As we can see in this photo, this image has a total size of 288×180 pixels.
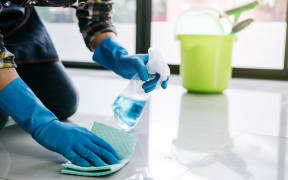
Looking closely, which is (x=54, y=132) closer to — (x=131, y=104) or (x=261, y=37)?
(x=131, y=104)

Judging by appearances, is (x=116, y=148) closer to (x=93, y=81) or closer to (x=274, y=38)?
(x=93, y=81)

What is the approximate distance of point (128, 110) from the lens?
116cm

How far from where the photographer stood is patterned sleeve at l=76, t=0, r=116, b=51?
1.19 metres

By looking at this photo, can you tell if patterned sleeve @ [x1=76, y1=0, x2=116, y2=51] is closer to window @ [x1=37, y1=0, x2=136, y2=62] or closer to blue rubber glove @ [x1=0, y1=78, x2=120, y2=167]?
blue rubber glove @ [x1=0, y1=78, x2=120, y2=167]

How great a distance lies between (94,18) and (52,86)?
302 mm

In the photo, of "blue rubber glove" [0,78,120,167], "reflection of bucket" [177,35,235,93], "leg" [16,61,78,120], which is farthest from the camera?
"reflection of bucket" [177,35,235,93]

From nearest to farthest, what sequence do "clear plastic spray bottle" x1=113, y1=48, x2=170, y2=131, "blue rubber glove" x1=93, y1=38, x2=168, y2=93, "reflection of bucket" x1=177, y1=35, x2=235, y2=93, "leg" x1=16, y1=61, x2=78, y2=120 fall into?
"blue rubber glove" x1=93, y1=38, x2=168, y2=93 < "clear plastic spray bottle" x1=113, y1=48, x2=170, y2=131 < "leg" x1=16, y1=61, x2=78, y2=120 < "reflection of bucket" x1=177, y1=35, x2=235, y2=93

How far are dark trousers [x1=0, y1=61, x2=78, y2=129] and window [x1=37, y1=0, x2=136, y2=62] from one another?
1555 mm

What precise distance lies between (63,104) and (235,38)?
94cm

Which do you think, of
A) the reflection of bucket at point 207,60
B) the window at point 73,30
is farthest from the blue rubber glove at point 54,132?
the window at point 73,30

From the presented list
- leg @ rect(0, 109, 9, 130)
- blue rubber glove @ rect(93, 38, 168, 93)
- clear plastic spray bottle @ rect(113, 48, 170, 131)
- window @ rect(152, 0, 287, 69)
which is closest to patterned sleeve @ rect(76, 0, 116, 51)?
Result: blue rubber glove @ rect(93, 38, 168, 93)

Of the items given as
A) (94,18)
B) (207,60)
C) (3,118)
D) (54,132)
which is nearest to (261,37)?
(207,60)

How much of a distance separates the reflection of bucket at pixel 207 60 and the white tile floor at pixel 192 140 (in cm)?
7

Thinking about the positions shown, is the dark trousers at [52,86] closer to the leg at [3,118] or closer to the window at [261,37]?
the leg at [3,118]
